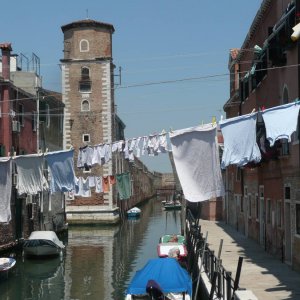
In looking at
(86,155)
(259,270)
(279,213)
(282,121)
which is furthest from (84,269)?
(282,121)

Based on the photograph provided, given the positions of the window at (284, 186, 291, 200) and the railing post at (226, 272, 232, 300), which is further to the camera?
the window at (284, 186, 291, 200)

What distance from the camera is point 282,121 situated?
13.2 meters

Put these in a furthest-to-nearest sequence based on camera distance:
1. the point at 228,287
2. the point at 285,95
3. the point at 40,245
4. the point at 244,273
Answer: the point at 40,245, the point at 285,95, the point at 244,273, the point at 228,287

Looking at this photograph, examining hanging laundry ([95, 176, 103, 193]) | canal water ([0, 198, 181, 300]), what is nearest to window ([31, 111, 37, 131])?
hanging laundry ([95, 176, 103, 193])

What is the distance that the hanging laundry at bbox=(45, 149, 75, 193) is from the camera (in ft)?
64.2

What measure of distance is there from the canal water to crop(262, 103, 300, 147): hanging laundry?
11141 millimetres

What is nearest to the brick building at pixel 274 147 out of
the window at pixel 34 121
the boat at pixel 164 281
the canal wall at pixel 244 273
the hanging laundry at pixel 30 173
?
the canal wall at pixel 244 273

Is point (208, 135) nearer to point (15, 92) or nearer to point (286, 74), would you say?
point (286, 74)

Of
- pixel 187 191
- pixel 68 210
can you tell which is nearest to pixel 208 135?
pixel 187 191

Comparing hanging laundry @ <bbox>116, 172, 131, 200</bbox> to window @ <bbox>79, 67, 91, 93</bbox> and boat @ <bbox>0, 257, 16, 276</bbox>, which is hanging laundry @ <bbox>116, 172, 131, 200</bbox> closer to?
window @ <bbox>79, 67, 91, 93</bbox>

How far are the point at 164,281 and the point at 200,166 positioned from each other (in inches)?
146

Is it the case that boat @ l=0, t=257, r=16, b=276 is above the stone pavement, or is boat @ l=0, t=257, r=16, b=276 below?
below

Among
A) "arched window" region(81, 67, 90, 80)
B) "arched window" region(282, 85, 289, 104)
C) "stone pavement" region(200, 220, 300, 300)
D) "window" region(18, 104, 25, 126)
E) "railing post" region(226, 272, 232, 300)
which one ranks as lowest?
"stone pavement" region(200, 220, 300, 300)

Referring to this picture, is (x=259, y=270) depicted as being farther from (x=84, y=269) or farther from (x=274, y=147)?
(x=84, y=269)
